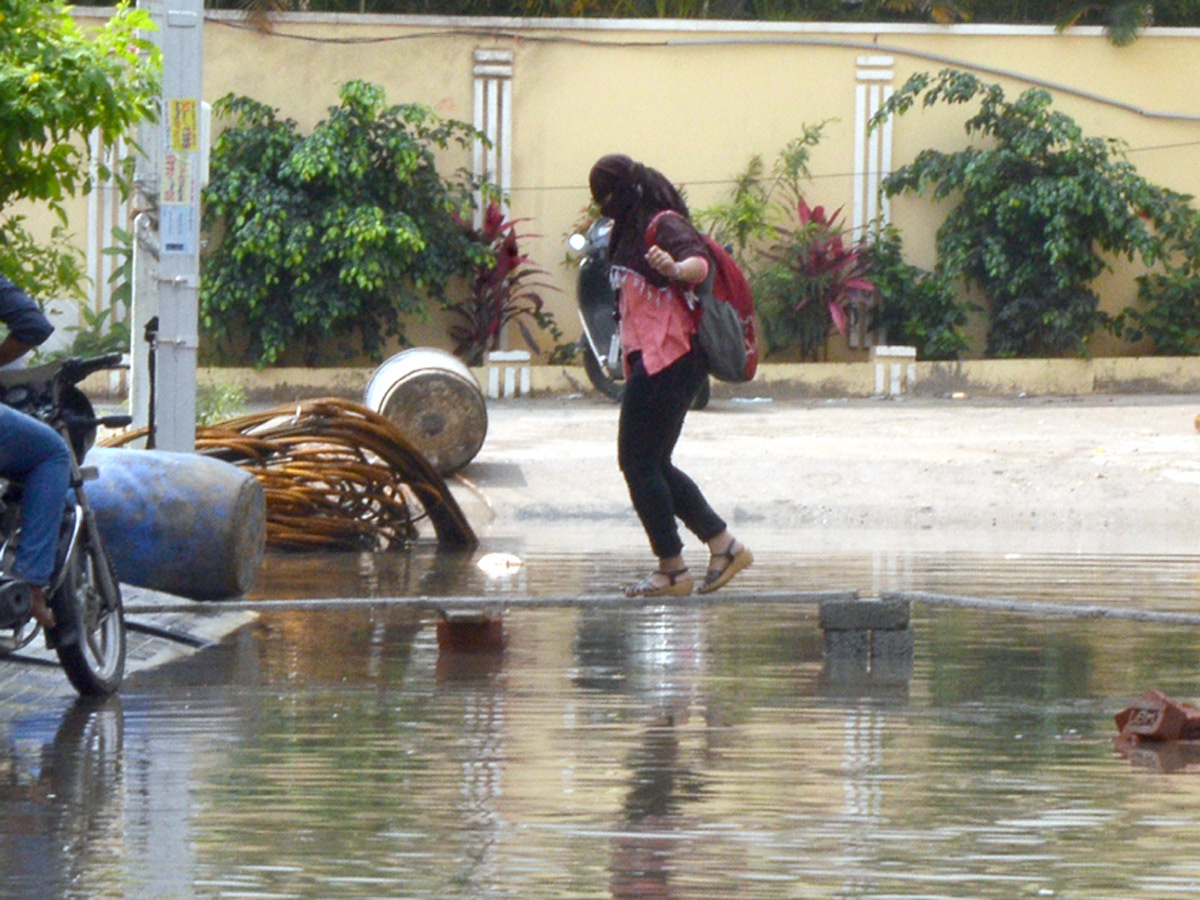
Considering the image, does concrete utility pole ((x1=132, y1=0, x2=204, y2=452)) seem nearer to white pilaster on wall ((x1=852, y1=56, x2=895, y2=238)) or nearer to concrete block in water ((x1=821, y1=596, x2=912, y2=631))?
concrete block in water ((x1=821, y1=596, x2=912, y2=631))

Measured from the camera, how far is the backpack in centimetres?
782

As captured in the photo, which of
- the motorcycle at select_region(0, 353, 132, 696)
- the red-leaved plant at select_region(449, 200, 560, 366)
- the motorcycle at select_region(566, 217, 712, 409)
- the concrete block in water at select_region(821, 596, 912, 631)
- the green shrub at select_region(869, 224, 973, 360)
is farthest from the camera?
the green shrub at select_region(869, 224, 973, 360)

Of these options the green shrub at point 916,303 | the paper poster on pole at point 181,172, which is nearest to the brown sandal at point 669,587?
the paper poster on pole at point 181,172

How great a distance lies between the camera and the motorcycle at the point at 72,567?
6.05 meters

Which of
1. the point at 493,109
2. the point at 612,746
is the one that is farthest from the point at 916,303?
the point at 612,746

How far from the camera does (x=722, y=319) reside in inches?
310

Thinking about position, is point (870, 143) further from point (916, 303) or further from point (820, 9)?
point (820, 9)

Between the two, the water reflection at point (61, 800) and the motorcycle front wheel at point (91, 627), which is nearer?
the water reflection at point (61, 800)

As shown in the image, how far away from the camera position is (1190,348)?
2108cm

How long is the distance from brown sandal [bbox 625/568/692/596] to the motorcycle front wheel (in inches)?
85.8

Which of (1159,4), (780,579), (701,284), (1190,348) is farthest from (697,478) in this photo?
(1159,4)

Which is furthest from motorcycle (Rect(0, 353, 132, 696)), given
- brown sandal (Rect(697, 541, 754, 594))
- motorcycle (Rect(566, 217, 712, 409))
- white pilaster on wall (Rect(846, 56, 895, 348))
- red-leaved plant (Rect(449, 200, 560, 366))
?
white pilaster on wall (Rect(846, 56, 895, 348))

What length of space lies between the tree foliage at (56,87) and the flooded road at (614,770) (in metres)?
2.21

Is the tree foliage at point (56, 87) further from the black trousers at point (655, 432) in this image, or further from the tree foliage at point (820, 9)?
the tree foliage at point (820, 9)
